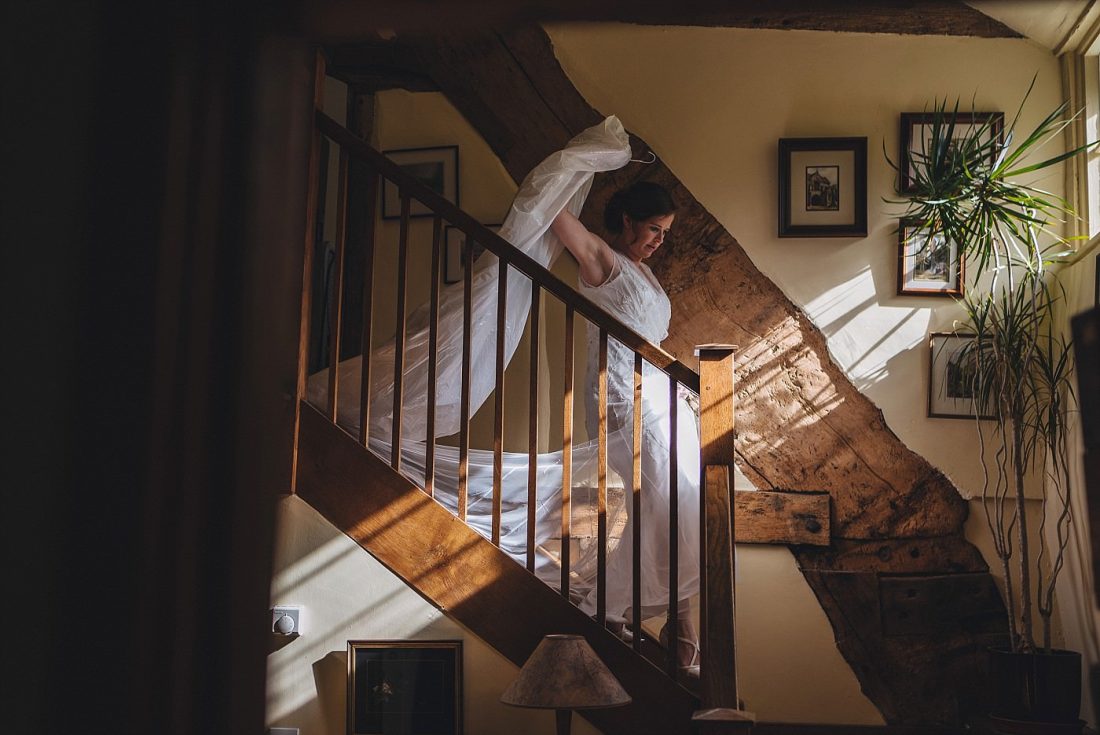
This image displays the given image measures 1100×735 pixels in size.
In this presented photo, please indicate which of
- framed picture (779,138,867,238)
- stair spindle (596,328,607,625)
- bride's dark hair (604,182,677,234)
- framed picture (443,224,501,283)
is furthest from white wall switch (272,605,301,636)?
framed picture (779,138,867,238)

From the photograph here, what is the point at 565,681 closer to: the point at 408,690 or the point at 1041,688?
the point at 408,690

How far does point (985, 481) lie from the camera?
338cm

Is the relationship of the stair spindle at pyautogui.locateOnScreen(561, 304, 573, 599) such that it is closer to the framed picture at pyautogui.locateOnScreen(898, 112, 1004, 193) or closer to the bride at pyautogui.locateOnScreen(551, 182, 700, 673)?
the bride at pyautogui.locateOnScreen(551, 182, 700, 673)

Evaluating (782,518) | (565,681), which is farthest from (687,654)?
(782,518)

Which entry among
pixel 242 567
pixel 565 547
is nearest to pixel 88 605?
pixel 242 567

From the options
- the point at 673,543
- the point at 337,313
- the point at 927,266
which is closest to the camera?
the point at 673,543

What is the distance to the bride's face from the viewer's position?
3395mm

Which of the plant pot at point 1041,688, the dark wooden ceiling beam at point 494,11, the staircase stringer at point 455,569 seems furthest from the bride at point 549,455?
the dark wooden ceiling beam at point 494,11

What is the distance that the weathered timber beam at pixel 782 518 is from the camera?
353 cm

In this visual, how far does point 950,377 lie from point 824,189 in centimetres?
85

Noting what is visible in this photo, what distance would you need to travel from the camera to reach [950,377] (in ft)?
11.7

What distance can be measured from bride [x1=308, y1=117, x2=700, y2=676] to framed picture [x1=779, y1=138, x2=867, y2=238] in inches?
32.9

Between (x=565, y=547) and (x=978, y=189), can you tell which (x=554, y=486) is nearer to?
(x=565, y=547)

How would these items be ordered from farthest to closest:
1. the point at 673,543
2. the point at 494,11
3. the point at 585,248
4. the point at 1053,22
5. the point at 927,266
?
the point at 927,266 < the point at 1053,22 < the point at 585,248 < the point at 673,543 < the point at 494,11
